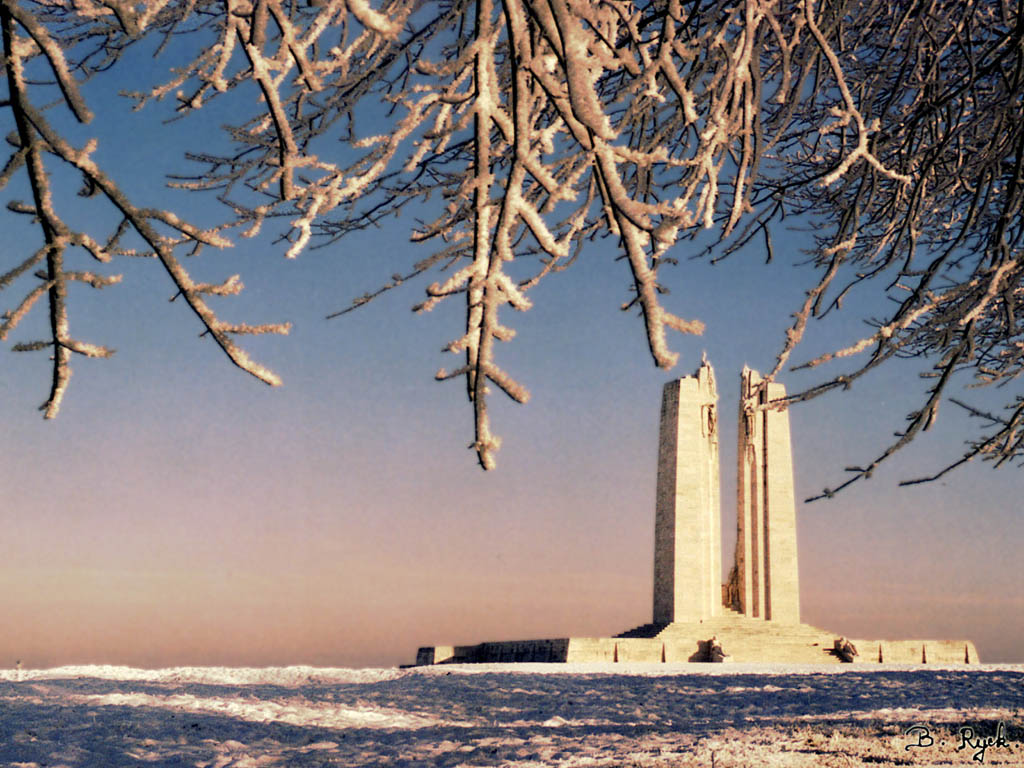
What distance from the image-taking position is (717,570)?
20484 millimetres

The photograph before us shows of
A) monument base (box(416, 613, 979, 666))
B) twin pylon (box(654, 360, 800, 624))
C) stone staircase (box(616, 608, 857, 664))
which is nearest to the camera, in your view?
monument base (box(416, 613, 979, 666))

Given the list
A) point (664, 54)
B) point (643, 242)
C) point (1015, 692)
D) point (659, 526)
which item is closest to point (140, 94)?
point (664, 54)

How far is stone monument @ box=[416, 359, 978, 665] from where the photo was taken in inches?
715

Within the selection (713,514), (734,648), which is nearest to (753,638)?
(734,648)

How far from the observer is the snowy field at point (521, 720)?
6195mm

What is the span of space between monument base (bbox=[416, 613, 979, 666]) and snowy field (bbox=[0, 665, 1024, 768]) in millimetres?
6224

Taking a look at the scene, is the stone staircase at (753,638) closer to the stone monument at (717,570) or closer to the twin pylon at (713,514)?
the stone monument at (717,570)

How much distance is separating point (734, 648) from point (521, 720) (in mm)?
11542

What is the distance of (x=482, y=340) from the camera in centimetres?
219

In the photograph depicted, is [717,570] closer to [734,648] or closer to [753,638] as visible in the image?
[753,638]

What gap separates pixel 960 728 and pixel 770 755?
1.83 metres

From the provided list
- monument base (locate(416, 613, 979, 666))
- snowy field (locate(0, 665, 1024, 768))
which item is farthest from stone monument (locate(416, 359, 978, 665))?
snowy field (locate(0, 665, 1024, 768))

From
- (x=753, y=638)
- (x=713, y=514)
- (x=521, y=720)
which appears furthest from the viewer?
(x=713, y=514)

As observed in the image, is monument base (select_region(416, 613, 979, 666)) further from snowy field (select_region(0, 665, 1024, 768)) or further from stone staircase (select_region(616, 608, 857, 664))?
snowy field (select_region(0, 665, 1024, 768))
